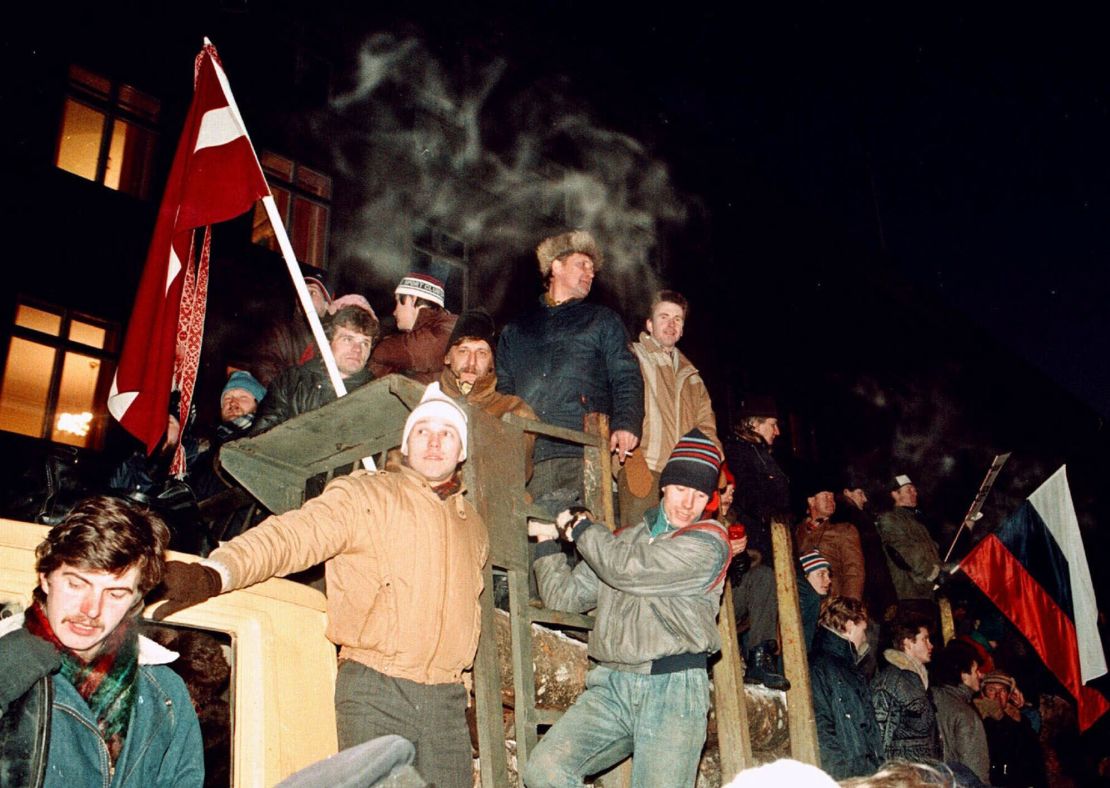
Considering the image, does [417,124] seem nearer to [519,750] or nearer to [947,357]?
[519,750]

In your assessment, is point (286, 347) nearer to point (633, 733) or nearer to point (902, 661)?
point (633, 733)

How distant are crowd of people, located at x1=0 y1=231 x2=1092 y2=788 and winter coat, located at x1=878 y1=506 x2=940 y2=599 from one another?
4.32 feet

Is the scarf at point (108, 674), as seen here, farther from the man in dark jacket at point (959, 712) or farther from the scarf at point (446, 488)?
the man in dark jacket at point (959, 712)

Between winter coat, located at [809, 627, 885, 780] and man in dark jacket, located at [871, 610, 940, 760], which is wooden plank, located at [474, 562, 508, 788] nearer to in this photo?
winter coat, located at [809, 627, 885, 780]

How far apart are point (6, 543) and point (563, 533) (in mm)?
2955

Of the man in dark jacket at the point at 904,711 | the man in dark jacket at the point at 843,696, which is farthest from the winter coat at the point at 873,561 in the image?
the man in dark jacket at the point at 843,696

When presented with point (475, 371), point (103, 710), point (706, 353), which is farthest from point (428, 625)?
point (706, 353)

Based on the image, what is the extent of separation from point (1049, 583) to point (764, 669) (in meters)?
4.77

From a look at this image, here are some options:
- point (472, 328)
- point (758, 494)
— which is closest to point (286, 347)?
point (472, 328)

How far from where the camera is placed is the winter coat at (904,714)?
7.17 meters

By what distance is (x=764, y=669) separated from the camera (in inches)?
258

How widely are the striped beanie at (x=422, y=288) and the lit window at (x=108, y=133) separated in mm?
6974

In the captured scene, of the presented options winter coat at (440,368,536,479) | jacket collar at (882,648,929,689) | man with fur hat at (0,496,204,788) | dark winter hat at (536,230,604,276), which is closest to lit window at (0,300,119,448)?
winter coat at (440,368,536,479)

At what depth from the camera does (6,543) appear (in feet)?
7.93
